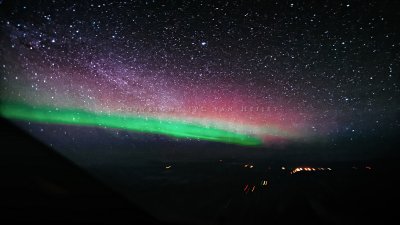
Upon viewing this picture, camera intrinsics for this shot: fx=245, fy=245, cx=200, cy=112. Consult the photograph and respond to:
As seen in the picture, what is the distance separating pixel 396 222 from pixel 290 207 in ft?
22.8

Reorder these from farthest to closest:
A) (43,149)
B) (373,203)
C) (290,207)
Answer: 1. (373,203)
2. (290,207)
3. (43,149)

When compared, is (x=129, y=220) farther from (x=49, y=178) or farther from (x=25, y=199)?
(x=49, y=178)

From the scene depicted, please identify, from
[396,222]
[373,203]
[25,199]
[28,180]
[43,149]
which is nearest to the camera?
[25,199]

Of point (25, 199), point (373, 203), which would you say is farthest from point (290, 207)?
point (25, 199)

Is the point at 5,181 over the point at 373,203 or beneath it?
over

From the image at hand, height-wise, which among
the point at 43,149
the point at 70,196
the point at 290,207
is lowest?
the point at 290,207

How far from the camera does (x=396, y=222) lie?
15844 millimetres

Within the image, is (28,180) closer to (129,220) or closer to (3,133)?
(3,133)

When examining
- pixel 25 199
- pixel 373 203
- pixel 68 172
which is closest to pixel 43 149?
pixel 68 172

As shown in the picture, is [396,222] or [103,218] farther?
[396,222]

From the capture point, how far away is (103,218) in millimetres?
10969

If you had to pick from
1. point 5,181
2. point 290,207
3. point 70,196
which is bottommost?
point 290,207

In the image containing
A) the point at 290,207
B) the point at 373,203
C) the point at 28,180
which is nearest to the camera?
the point at 28,180

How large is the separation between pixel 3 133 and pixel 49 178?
11.0 feet
